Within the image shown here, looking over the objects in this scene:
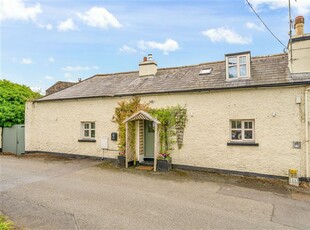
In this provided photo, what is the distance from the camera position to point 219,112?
10062 millimetres

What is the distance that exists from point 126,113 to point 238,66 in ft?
21.3

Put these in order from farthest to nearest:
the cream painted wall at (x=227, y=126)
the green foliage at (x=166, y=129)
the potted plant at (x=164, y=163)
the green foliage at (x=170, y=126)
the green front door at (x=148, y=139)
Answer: the green front door at (x=148, y=139) < the green foliage at (x=166, y=129) < the green foliage at (x=170, y=126) < the potted plant at (x=164, y=163) < the cream painted wall at (x=227, y=126)

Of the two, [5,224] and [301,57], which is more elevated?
[301,57]

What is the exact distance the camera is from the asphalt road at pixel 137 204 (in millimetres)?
5137

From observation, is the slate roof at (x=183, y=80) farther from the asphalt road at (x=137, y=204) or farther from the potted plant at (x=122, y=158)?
the asphalt road at (x=137, y=204)

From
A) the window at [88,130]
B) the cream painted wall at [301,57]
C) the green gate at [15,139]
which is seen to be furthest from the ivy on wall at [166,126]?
the green gate at [15,139]

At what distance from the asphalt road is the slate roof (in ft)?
15.9

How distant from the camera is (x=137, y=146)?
11.8 m

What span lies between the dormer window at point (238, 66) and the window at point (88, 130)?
28.4 feet

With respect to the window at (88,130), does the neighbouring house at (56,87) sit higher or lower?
higher

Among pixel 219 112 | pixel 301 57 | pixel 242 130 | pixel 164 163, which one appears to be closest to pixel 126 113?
pixel 164 163

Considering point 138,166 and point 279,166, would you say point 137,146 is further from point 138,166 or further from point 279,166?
point 279,166

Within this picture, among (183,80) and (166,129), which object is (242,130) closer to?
(166,129)

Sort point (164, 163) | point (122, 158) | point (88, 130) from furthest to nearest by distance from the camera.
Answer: point (88, 130)
point (122, 158)
point (164, 163)
